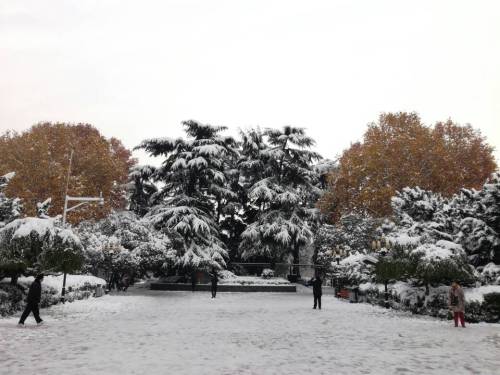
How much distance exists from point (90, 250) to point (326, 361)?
24738 millimetres

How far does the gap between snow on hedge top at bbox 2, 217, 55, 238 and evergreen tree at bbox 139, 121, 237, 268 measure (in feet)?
53.8

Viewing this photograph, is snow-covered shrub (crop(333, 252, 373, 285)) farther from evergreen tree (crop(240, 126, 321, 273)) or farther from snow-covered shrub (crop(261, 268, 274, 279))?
snow-covered shrub (crop(261, 268, 274, 279))

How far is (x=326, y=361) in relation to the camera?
9.54 meters

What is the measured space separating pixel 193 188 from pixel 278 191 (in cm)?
749

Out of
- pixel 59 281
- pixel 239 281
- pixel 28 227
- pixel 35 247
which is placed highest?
pixel 28 227

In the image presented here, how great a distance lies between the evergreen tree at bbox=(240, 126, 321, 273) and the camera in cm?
3981

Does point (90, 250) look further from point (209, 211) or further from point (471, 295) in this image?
point (471, 295)

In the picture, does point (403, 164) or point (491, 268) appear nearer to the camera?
point (491, 268)

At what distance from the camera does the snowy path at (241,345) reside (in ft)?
28.8

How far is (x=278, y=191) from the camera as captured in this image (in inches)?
1624

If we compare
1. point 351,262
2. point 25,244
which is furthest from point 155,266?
point 25,244

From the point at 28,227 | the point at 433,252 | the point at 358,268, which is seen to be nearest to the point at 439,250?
the point at 433,252

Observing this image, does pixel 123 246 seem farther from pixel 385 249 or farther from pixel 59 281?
pixel 385 249

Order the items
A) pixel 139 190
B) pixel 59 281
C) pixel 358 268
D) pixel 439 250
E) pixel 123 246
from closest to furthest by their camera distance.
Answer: pixel 439 250 < pixel 59 281 < pixel 358 268 < pixel 123 246 < pixel 139 190
